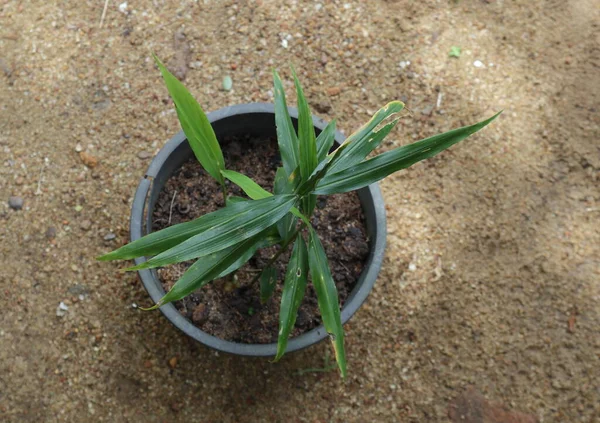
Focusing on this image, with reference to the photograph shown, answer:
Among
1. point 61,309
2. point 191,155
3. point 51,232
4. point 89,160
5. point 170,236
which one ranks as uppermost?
point 170,236

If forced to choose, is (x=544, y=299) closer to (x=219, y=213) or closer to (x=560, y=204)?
(x=560, y=204)

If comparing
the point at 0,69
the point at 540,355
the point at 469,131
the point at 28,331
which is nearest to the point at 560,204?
the point at 540,355

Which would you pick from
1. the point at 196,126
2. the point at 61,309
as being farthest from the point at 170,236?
the point at 61,309

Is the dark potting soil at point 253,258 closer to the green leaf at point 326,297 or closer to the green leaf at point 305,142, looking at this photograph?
the green leaf at point 326,297

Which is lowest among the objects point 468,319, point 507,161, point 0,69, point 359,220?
point 468,319

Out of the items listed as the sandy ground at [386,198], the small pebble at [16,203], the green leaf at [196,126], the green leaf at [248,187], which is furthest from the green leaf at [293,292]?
the small pebble at [16,203]

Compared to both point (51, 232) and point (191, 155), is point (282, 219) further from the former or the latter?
point (51, 232)

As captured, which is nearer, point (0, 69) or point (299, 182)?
point (299, 182)
